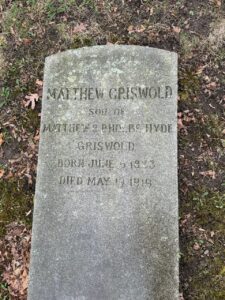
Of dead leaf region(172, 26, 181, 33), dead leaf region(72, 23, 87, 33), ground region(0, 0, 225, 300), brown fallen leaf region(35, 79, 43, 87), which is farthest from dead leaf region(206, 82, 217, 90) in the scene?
brown fallen leaf region(35, 79, 43, 87)

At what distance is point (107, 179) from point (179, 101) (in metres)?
1.33

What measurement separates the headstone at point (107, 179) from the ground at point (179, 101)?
57 cm

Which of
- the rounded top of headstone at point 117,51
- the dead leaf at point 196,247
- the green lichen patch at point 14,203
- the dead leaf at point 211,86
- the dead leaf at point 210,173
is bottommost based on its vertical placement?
the dead leaf at point 196,247

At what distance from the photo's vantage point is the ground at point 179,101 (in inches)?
187

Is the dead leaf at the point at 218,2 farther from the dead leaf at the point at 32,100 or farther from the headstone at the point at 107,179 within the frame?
the dead leaf at the point at 32,100

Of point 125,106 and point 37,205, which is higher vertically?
point 125,106

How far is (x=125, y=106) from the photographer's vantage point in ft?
15.0

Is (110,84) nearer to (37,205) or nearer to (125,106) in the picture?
(125,106)

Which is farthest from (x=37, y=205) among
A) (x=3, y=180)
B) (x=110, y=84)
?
(x=110, y=84)

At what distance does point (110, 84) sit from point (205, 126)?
1145 millimetres

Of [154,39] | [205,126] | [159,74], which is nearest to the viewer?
[159,74]

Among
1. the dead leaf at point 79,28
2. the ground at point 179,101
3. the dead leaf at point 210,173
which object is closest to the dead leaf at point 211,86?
the ground at point 179,101

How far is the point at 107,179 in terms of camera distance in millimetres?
4418

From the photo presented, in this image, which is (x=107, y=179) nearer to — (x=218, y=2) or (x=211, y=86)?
(x=211, y=86)
